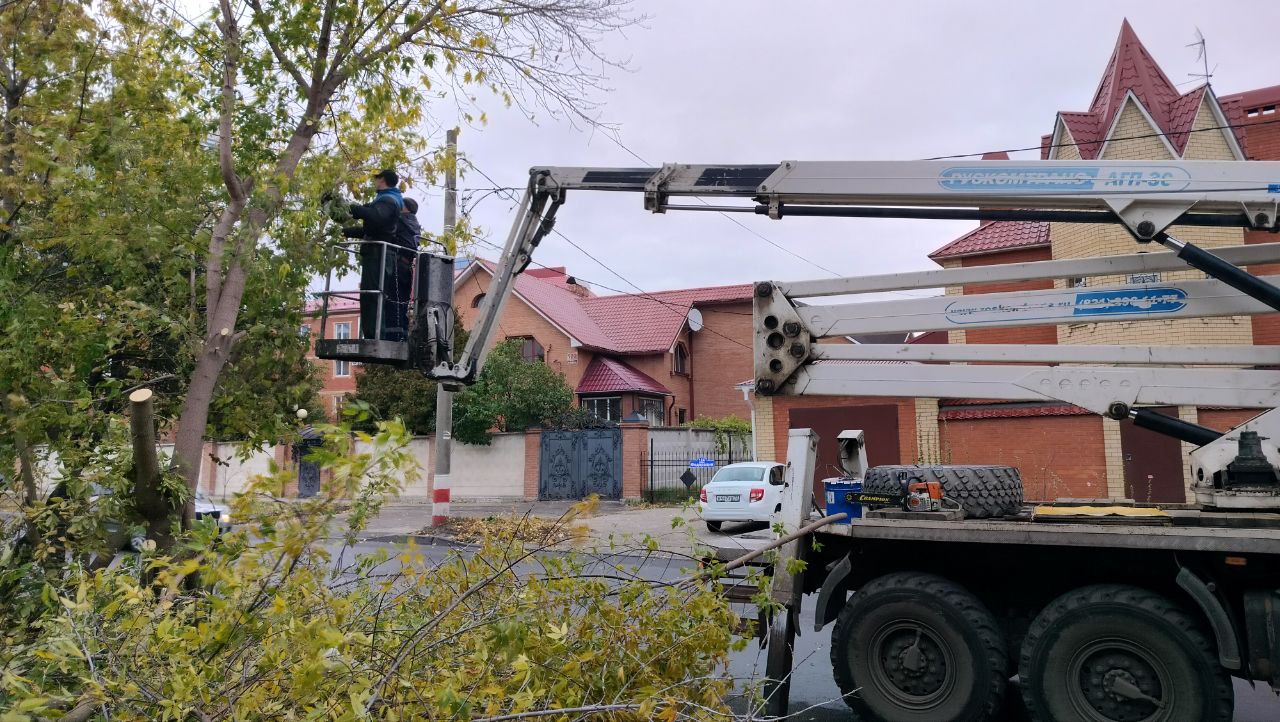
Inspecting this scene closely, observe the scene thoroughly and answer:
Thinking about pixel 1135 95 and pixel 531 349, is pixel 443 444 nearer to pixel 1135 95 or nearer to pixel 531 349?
pixel 1135 95

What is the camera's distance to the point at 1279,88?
18.0m

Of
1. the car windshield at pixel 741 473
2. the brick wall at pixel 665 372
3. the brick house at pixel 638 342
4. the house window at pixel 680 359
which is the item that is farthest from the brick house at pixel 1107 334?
the house window at pixel 680 359

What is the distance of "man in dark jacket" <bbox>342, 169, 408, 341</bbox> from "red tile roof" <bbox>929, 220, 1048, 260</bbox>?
16.6 metres

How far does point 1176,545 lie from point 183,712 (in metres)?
4.74

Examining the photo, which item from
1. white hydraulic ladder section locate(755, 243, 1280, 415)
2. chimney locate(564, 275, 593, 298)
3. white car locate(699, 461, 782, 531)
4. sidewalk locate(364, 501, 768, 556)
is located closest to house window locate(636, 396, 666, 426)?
sidewalk locate(364, 501, 768, 556)

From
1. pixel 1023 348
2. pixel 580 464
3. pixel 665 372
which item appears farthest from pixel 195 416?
pixel 665 372

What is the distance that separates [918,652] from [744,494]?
11.4 meters

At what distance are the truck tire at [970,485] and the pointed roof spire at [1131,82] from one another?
15.0 m

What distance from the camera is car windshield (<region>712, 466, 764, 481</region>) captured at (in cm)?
1698

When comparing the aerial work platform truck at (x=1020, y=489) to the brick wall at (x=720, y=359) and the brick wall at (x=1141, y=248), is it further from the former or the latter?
the brick wall at (x=720, y=359)

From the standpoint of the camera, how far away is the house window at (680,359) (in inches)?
1492

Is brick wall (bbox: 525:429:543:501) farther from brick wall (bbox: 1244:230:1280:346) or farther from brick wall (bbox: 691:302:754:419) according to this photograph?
brick wall (bbox: 1244:230:1280:346)

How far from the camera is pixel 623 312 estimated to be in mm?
40062

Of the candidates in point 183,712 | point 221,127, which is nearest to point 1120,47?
point 221,127
